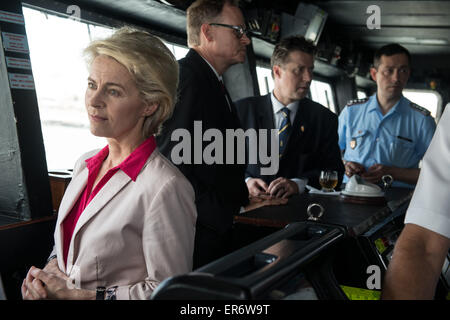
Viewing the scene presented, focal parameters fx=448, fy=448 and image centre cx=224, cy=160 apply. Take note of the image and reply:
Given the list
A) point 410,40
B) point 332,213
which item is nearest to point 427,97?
point 410,40

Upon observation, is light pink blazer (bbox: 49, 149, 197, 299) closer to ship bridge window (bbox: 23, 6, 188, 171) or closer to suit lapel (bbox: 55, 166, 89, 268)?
suit lapel (bbox: 55, 166, 89, 268)

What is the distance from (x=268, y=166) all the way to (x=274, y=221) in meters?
1.14

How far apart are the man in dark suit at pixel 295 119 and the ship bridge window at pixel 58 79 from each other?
1.19 m

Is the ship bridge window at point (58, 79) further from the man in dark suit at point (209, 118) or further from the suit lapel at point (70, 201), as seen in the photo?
the suit lapel at point (70, 201)

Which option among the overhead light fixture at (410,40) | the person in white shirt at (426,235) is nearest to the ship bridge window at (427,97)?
the overhead light fixture at (410,40)

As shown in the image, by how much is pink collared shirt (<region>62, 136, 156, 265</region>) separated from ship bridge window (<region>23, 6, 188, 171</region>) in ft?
5.26

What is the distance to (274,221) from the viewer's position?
6.02 feet

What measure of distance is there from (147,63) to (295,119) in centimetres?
182

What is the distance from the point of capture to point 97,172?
1461 millimetres

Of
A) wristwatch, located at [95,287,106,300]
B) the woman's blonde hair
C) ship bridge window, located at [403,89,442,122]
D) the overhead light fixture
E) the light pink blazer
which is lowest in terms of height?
ship bridge window, located at [403,89,442,122]

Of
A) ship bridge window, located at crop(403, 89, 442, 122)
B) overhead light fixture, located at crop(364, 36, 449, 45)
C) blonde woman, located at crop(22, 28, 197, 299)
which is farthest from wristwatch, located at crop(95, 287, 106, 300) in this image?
ship bridge window, located at crop(403, 89, 442, 122)

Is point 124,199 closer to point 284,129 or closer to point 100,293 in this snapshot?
point 100,293

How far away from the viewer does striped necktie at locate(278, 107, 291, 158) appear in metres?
2.97

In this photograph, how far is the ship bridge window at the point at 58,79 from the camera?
298cm
